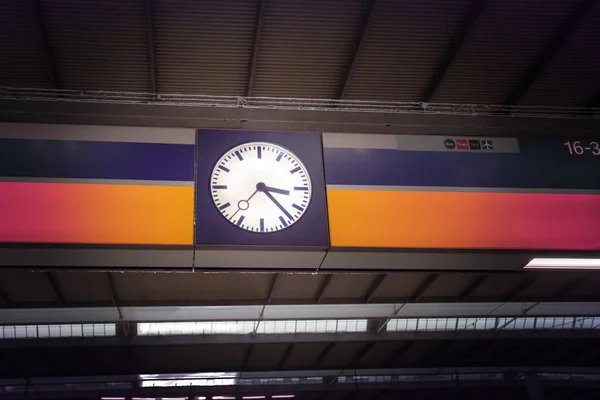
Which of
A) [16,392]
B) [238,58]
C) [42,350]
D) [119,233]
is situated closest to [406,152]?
[238,58]

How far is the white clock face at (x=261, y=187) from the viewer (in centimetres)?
494

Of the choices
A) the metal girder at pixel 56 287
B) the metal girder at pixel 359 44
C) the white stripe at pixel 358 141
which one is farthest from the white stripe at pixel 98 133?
the metal girder at pixel 56 287

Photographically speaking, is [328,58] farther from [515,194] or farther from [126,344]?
[126,344]

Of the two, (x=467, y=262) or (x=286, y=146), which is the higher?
(x=286, y=146)

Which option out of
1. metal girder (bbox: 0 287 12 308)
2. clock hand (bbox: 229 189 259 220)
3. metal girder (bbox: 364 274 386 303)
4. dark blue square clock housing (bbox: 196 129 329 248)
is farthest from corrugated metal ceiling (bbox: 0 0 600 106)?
metal girder (bbox: 0 287 12 308)

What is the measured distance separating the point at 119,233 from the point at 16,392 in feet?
83.8

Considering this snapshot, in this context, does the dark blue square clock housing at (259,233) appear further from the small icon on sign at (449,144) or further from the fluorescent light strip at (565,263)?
the fluorescent light strip at (565,263)

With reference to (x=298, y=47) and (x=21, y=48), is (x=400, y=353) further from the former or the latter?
(x=21, y=48)

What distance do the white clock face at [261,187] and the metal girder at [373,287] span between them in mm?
9177

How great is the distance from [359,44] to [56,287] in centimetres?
1068

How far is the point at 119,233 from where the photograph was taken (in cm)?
470

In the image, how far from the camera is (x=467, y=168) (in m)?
5.72

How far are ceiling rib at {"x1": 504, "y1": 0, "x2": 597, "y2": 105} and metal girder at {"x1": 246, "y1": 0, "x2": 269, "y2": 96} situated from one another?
3241mm

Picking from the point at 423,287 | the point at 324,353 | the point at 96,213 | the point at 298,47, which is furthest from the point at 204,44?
the point at 324,353
